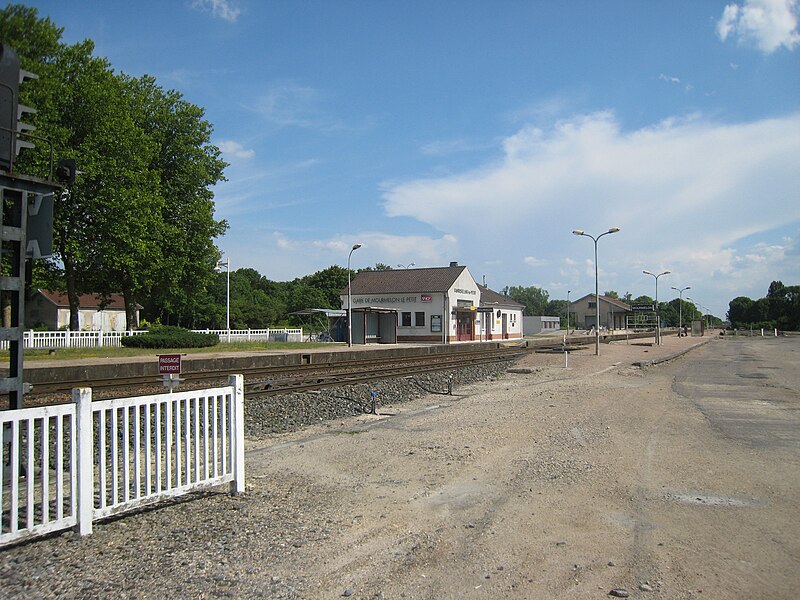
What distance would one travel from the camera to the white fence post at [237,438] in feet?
19.8

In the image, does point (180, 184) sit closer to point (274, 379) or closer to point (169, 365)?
point (274, 379)

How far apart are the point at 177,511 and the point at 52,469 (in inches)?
123

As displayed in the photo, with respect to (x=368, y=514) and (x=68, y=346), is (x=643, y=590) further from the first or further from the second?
(x=68, y=346)

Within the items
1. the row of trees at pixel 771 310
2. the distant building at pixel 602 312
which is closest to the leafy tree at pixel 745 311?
the row of trees at pixel 771 310

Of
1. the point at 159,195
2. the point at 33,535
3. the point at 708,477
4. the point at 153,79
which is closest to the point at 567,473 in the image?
the point at 708,477

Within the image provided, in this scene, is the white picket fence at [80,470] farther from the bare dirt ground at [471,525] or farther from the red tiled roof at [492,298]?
the red tiled roof at [492,298]

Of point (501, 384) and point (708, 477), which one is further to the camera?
point (501, 384)

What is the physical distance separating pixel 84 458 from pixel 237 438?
160cm

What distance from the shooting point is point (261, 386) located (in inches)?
603

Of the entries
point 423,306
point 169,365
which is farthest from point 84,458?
point 423,306

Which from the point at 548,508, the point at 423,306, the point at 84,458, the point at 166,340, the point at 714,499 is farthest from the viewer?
the point at 423,306

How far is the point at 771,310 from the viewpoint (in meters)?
116

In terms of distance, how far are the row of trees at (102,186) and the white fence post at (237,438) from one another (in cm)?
2769

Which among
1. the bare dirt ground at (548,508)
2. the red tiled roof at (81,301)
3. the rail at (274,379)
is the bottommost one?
the bare dirt ground at (548,508)
